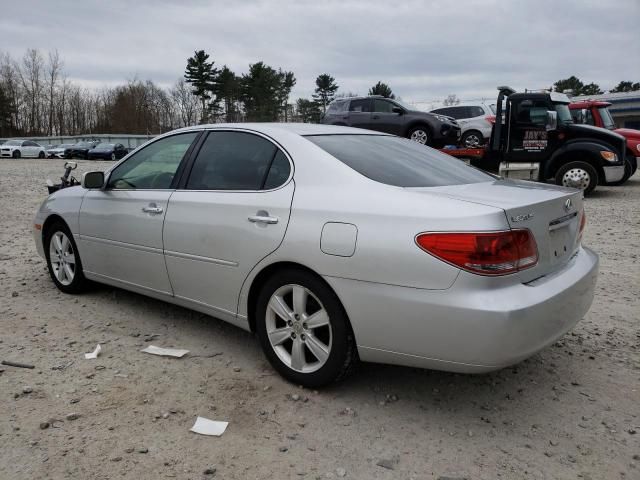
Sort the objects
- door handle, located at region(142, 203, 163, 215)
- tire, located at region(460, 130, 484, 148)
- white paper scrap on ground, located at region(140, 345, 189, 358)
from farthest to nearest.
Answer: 1. tire, located at region(460, 130, 484, 148)
2. door handle, located at region(142, 203, 163, 215)
3. white paper scrap on ground, located at region(140, 345, 189, 358)

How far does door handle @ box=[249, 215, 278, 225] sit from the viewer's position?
3.09 metres

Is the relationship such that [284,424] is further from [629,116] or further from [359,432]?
[629,116]

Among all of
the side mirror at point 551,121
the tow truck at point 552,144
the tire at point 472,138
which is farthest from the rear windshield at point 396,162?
the tire at point 472,138

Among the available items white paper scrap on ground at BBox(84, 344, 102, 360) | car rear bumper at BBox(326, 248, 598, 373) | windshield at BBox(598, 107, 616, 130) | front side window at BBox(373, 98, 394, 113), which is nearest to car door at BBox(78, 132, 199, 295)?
white paper scrap on ground at BBox(84, 344, 102, 360)

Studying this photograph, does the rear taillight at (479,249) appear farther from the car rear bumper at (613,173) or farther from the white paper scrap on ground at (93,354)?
the car rear bumper at (613,173)

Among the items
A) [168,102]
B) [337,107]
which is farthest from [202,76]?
[337,107]

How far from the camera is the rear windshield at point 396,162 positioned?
307 centimetres

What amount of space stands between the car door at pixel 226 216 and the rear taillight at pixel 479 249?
91cm

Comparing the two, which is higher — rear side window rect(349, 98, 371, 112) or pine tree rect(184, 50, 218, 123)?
pine tree rect(184, 50, 218, 123)

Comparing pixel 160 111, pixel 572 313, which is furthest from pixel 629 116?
pixel 160 111

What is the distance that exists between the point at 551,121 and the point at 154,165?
10.9m

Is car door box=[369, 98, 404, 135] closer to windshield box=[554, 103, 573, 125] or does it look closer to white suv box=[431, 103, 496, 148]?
white suv box=[431, 103, 496, 148]

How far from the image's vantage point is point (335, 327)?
2.85 meters

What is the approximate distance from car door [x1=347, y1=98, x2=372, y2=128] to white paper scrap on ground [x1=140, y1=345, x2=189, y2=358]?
12891 mm
